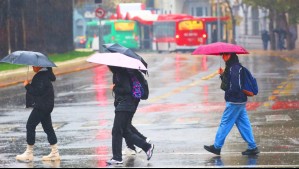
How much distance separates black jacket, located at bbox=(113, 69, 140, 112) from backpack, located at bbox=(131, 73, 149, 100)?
0.07 m

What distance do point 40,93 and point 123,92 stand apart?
1.30 meters

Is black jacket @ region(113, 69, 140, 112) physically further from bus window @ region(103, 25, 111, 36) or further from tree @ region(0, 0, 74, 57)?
bus window @ region(103, 25, 111, 36)

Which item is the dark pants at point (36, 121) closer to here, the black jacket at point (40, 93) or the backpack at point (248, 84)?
the black jacket at point (40, 93)

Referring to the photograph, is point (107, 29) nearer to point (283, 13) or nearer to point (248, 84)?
point (283, 13)

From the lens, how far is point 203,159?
45.4 ft

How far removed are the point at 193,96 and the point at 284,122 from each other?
301 inches

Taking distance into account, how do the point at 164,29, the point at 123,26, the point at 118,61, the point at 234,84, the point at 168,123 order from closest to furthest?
the point at 118,61, the point at 234,84, the point at 168,123, the point at 164,29, the point at 123,26

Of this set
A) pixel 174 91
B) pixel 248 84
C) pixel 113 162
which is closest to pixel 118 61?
pixel 113 162

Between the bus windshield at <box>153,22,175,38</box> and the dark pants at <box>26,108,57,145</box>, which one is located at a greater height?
the dark pants at <box>26,108,57,145</box>

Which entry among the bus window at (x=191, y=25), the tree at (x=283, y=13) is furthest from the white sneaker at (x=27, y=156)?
the bus window at (x=191, y=25)

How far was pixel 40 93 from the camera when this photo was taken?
13.9m

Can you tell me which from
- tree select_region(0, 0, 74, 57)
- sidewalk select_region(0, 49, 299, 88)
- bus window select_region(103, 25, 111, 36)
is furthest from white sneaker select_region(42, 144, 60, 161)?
bus window select_region(103, 25, 111, 36)

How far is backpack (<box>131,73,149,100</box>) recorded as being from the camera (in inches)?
527

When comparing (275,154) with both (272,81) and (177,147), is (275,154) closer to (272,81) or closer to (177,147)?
(177,147)
